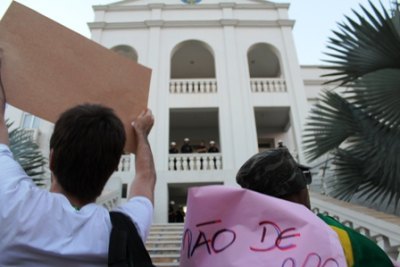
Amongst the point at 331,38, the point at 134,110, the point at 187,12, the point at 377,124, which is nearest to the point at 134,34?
the point at 187,12

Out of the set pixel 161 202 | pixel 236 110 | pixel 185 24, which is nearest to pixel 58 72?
pixel 161 202

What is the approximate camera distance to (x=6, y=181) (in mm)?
744

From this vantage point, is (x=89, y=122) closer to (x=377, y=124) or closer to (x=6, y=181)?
(x=6, y=181)

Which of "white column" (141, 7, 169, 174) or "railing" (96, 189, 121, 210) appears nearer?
"railing" (96, 189, 121, 210)

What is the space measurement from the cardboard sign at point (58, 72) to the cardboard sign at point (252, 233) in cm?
47

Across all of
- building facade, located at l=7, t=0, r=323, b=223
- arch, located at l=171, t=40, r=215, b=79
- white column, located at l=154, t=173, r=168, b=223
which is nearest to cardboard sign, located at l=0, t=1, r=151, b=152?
building facade, located at l=7, t=0, r=323, b=223

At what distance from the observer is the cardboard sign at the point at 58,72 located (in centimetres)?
104

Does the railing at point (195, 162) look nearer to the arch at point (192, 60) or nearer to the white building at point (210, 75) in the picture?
the white building at point (210, 75)

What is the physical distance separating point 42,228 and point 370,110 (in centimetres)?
351

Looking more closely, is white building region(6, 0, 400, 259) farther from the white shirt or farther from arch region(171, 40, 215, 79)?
the white shirt

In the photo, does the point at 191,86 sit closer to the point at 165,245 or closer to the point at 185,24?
the point at 185,24

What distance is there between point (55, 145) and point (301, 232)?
71 centimetres

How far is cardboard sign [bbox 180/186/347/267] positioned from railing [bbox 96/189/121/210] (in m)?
5.81

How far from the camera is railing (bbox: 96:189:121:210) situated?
21.0ft
